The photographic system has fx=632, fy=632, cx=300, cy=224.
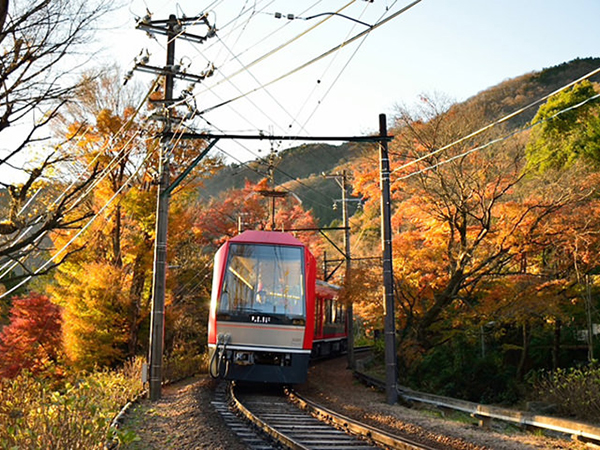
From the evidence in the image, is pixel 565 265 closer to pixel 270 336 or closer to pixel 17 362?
pixel 270 336

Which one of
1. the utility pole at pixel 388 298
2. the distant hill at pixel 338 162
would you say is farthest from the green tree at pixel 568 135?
the distant hill at pixel 338 162

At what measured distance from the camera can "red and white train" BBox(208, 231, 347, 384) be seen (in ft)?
47.1

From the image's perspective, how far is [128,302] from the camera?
21.9 metres

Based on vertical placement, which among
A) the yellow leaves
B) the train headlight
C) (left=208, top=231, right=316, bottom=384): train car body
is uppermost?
the yellow leaves

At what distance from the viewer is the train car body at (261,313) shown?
14.4 metres

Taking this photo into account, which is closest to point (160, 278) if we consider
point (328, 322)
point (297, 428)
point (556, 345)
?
point (297, 428)

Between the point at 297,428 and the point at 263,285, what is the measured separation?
491 centimetres

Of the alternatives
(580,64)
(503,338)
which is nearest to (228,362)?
(503,338)

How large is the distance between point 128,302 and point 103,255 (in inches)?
85.5

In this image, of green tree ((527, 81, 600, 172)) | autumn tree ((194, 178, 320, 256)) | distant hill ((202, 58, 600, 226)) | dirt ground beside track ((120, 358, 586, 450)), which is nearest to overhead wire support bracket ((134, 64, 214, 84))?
dirt ground beside track ((120, 358, 586, 450))

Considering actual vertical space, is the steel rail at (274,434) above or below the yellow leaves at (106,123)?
below

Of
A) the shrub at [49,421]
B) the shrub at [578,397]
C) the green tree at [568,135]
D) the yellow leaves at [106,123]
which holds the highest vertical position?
the green tree at [568,135]

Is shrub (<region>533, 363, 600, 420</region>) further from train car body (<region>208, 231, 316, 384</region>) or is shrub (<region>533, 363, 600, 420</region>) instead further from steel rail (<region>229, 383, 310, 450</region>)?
steel rail (<region>229, 383, 310, 450</region>)

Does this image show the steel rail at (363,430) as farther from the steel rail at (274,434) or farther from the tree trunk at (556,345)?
the tree trunk at (556,345)
